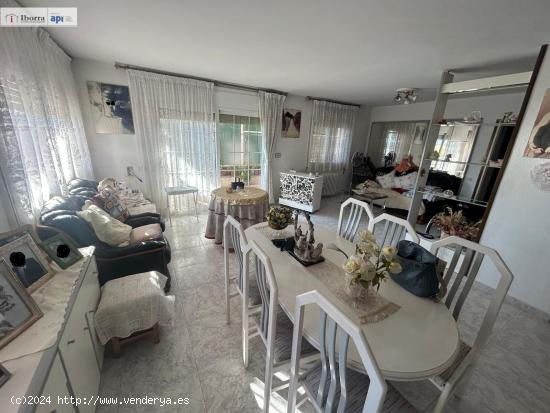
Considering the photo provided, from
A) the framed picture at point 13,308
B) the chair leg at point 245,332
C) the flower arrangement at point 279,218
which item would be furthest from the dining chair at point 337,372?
the framed picture at point 13,308

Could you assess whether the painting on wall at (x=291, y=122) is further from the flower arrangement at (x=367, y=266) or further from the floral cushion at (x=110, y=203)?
the flower arrangement at (x=367, y=266)

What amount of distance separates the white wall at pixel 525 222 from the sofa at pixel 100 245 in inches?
141

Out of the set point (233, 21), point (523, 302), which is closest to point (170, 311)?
point (233, 21)

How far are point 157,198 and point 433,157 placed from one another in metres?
4.54

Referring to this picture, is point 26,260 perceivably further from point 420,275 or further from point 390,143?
point 390,143

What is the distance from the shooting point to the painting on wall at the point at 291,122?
4867mm

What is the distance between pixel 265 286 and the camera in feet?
3.59

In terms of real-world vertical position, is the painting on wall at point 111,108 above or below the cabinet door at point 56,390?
above

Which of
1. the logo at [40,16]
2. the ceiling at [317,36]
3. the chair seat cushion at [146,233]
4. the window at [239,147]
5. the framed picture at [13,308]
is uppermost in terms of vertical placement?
the ceiling at [317,36]

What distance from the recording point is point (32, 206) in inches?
60.4

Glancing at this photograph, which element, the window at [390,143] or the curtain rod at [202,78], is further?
the window at [390,143]

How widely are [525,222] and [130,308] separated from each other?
3.69 m

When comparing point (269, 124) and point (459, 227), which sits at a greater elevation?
point (269, 124)

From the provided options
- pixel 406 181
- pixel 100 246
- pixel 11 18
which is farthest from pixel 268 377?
pixel 406 181
